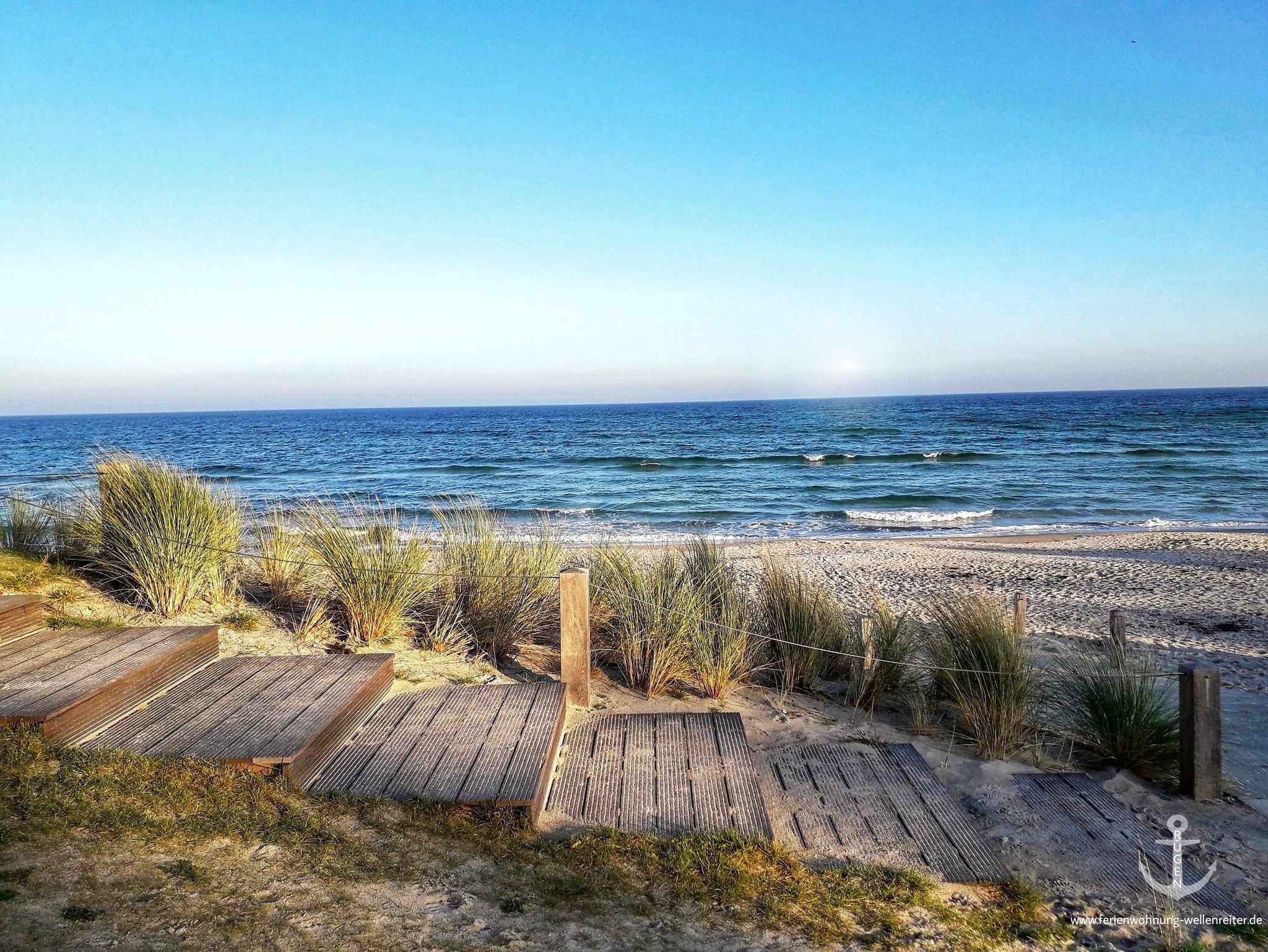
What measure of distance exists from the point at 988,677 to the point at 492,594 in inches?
141

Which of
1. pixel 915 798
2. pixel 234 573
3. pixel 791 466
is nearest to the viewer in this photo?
pixel 915 798

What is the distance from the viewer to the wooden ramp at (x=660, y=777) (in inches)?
137

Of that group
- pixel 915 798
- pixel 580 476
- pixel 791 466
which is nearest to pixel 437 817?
pixel 915 798

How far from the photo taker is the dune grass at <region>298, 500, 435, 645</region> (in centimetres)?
611

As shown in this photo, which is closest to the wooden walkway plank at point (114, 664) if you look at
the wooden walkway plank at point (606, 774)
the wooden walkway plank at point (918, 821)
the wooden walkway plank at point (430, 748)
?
the wooden walkway plank at point (430, 748)

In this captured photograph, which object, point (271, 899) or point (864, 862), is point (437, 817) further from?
point (864, 862)

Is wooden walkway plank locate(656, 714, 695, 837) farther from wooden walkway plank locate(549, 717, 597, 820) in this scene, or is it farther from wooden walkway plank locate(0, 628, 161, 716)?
Answer: wooden walkway plank locate(0, 628, 161, 716)

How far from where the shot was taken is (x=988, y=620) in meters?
5.26

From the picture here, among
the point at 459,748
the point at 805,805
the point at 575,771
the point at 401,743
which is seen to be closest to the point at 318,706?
the point at 401,743

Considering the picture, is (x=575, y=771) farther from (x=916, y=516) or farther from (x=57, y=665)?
(x=916, y=516)

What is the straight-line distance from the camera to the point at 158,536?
634cm

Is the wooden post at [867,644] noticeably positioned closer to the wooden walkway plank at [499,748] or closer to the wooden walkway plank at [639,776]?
the wooden walkway plank at [639,776]

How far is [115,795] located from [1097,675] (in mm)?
5155

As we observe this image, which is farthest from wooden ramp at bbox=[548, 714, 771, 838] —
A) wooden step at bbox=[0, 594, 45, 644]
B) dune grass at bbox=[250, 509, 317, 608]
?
wooden step at bbox=[0, 594, 45, 644]
